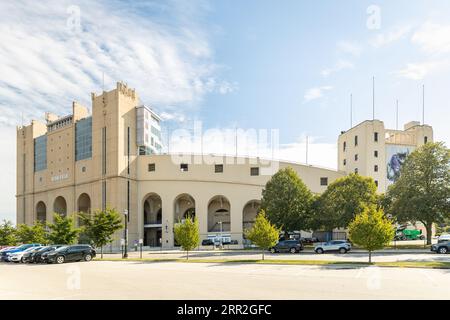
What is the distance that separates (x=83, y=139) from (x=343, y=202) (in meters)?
51.7

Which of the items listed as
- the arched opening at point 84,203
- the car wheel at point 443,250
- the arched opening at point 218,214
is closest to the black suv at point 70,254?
the car wheel at point 443,250

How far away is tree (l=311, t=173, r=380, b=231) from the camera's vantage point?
163ft

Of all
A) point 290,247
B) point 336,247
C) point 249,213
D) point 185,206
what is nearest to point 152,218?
point 185,206

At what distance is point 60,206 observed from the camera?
8275 centimetres

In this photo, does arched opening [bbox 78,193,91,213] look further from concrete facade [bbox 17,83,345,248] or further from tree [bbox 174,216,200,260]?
tree [bbox 174,216,200,260]

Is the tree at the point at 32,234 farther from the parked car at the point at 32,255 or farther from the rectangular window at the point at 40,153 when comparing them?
the rectangular window at the point at 40,153

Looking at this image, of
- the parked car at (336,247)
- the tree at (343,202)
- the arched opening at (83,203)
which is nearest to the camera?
the parked car at (336,247)

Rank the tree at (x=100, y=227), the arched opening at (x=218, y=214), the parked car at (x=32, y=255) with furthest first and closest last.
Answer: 1. the arched opening at (x=218, y=214)
2. the tree at (x=100, y=227)
3. the parked car at (x=32, y=255)

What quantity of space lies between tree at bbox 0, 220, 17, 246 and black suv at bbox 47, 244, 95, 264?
3287 centimetres

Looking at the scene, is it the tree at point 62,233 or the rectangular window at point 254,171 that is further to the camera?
the rectangular window at point 254,171

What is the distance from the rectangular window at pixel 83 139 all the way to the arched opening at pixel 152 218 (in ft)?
51.0

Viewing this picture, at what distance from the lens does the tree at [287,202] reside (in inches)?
2037

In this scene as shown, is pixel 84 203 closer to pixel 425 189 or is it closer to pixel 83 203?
pixel 83 203
